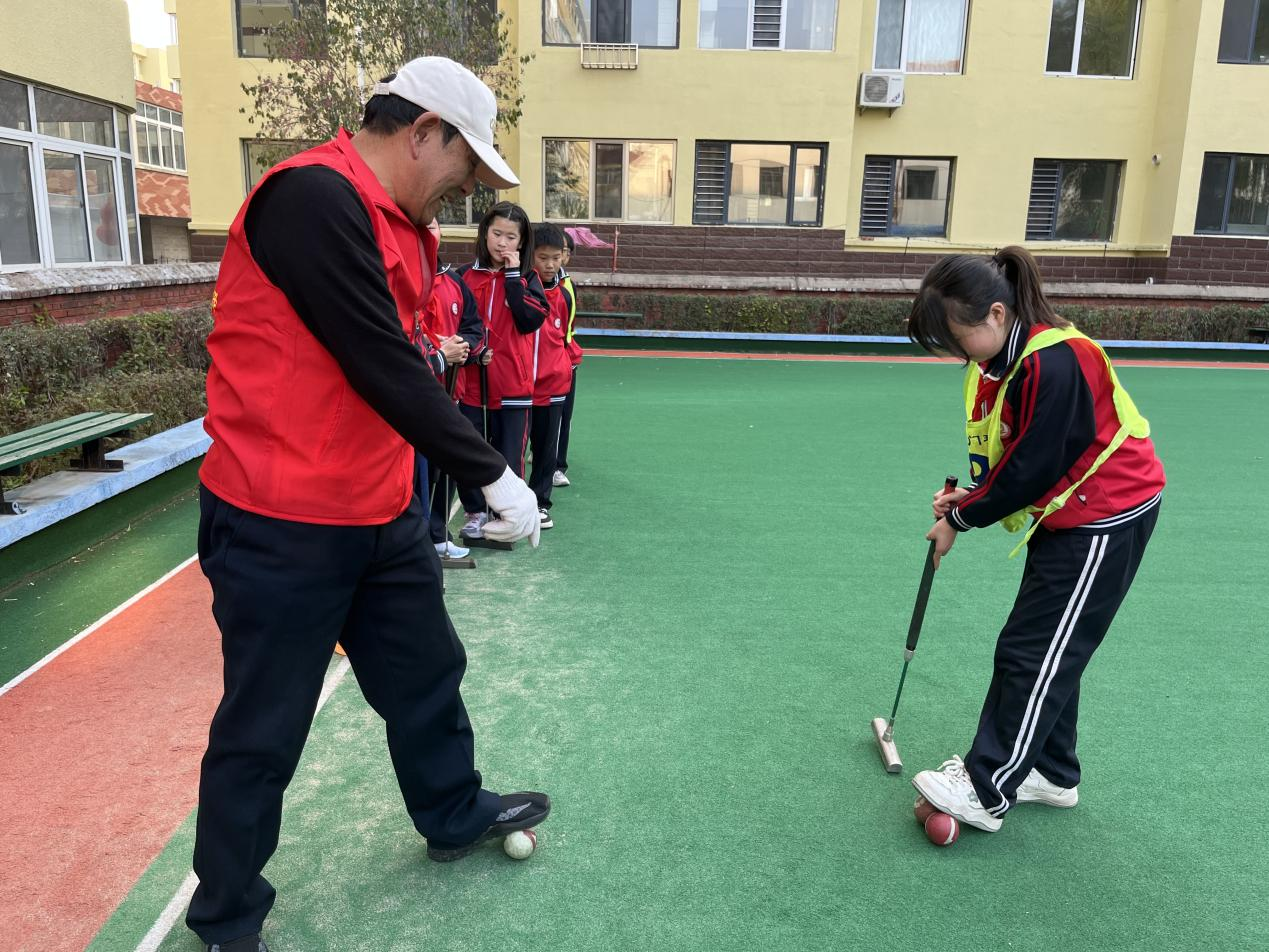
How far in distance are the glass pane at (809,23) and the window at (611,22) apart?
1.78 m

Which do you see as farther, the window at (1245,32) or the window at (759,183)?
the window at (759,183)

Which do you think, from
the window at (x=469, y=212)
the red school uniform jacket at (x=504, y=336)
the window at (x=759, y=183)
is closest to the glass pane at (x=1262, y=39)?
the window at (x=759, y=183)

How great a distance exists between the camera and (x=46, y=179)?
11023mm

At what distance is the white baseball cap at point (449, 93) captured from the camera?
1832 millimetres

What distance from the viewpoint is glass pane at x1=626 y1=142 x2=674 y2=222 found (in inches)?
611

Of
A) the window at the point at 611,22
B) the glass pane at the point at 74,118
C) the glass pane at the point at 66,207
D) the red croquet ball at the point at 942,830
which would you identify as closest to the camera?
the red croquet ball at the point at 942,830

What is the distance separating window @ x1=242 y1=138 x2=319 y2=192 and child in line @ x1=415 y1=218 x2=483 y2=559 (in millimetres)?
8430

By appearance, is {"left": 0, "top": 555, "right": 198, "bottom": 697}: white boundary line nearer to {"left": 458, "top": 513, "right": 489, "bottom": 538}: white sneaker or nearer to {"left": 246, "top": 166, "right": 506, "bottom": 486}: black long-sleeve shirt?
{"left": 458, "top": 513, "right": 489, "bottom": 538}: white sneaker

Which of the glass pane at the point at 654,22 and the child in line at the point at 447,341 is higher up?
the glass pane at the point at 654,22

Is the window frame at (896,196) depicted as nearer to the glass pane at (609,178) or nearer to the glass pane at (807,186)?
the glass pane at (807,186)

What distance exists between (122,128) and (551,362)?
33.9 ft

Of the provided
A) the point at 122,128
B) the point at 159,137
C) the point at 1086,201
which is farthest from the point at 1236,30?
the point at 159,137

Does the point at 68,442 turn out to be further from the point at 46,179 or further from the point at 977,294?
the point at 46,179

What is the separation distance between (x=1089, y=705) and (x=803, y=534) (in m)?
2.07
